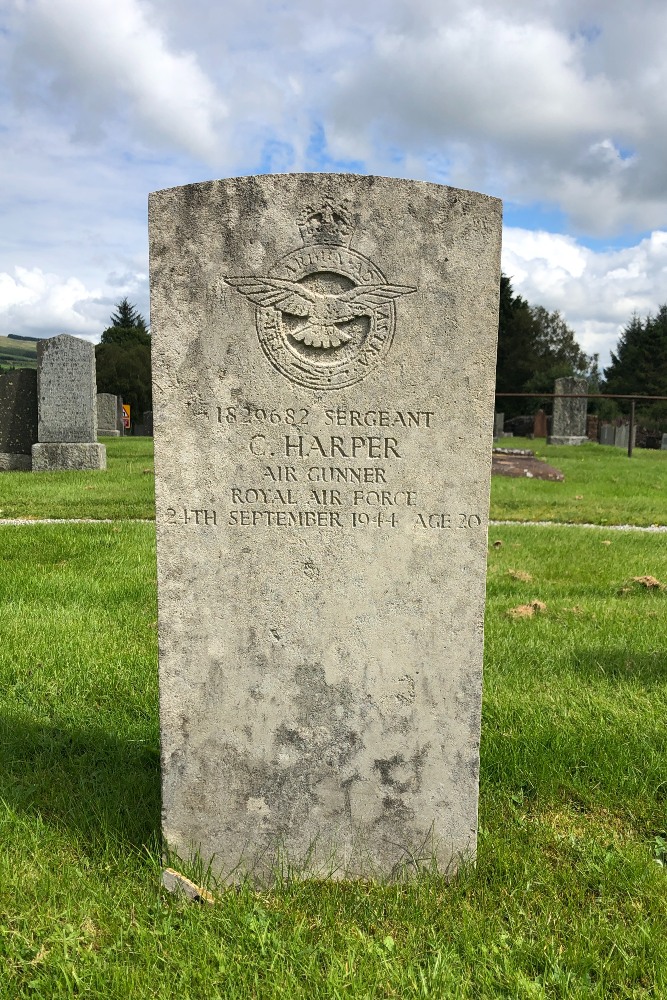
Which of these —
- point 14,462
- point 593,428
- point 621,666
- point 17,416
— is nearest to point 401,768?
point 621,666

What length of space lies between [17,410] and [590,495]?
9.92 m

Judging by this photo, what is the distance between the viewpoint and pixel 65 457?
527 inches

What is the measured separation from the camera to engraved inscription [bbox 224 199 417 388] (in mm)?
2441

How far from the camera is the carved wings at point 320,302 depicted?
96.3 inches

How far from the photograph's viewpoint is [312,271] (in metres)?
2.46

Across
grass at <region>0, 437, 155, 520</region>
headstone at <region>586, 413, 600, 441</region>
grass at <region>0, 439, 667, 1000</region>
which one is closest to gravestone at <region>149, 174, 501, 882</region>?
grass at <region>0, 439, 667, 1000</region>

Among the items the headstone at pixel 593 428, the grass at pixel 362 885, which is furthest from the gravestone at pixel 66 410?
the headstone at pixel 593 428

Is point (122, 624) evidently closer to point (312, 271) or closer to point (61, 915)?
point (61, 915)

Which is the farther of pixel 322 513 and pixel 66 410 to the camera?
pixel 66 410

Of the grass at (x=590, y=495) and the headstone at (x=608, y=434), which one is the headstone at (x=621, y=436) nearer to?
the headstone at (x=608, y=434)

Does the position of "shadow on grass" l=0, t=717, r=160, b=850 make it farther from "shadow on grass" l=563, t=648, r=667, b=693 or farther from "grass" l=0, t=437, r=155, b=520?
"grass" l=0, t=437, r=155, b=520

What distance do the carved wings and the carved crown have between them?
15cm

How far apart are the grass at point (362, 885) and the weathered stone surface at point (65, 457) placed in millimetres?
9186

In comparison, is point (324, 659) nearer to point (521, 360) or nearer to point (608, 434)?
point (608, 434)
